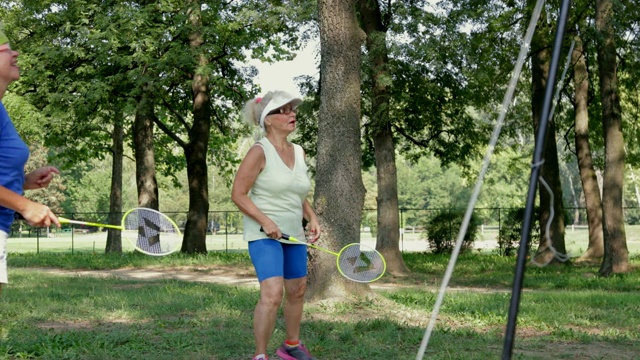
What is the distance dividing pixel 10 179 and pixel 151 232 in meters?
2.21

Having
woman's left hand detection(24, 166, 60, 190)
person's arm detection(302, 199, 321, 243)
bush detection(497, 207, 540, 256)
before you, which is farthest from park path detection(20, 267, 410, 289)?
woman's left hand detection(24, 166, 60, 190)

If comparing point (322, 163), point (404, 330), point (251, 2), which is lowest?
point (404, 330)

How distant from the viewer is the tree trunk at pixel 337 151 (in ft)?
36.7

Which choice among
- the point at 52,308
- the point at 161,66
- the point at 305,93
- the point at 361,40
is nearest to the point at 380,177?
the point at 305,93

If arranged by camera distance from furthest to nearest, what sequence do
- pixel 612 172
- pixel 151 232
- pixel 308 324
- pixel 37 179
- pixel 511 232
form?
pixel 511 232 → pixel 612 172 → pixel 308 324 → pixel 151 232 → pixel 37 179

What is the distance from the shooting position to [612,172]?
755 inches

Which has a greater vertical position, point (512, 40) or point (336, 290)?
point (512, 40)

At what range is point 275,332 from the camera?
8.40 meters

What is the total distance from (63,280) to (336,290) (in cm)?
711

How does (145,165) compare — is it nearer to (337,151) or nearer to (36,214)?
(337,151)

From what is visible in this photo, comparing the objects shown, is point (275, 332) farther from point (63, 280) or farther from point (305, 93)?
point (305, 93)

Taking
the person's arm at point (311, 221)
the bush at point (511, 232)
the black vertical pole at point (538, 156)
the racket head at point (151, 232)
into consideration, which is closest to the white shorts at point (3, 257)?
the racket head at point (151, 232)

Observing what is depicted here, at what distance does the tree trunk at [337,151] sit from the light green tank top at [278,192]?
467cm

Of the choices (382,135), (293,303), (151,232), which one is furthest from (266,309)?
(382,135)
